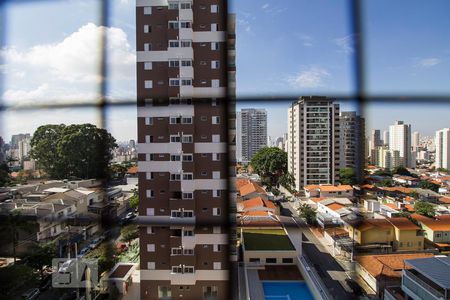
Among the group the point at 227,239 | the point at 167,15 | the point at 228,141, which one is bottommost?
the point at 227,239

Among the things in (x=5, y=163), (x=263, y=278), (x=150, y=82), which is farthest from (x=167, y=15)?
(x=263, y=278)

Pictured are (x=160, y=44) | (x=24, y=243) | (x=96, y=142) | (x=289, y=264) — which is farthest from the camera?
(x=289, y=264)

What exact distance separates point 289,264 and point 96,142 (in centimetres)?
513

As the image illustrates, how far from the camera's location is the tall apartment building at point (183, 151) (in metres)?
0.78

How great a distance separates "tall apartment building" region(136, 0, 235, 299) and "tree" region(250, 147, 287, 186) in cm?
1231

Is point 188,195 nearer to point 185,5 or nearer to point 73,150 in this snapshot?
point 73,150

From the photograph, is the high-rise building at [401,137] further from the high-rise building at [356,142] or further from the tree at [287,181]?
the tree at [287,181]

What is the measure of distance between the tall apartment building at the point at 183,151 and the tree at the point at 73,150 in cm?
18

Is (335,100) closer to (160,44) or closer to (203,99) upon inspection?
(203,99)

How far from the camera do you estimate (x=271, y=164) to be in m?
14.5

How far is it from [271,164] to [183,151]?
13078mm

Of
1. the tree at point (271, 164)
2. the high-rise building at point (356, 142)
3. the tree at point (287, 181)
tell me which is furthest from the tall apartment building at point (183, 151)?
the tree at point (271, 164)

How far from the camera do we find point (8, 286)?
45.2 inches

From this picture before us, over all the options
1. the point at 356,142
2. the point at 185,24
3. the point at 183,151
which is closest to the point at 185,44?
the point at 185,24
